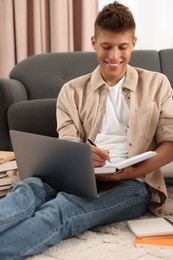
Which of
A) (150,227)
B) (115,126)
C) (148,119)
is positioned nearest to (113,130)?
(115,126)

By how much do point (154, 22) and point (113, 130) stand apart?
1.56 metres

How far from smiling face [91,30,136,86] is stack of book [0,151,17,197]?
528 millimetres

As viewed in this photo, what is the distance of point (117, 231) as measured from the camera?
1.24 meters

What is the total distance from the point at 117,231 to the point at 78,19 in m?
1.91

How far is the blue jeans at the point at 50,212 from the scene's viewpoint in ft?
3.44

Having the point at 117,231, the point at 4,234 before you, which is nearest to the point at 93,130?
the point at 117,231

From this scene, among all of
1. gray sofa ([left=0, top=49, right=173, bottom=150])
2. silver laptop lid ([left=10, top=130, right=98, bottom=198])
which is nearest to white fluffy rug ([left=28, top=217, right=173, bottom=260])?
silver laptop lid ([left=10, top=130, right=98, bottom=198])

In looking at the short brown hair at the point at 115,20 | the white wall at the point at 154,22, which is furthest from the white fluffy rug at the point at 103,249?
the white wall at the point at 154,22

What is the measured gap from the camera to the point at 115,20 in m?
1.39

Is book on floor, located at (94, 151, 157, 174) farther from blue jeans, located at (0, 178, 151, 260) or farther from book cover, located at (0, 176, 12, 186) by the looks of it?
book cover, located at (0, 176, 12, 186)

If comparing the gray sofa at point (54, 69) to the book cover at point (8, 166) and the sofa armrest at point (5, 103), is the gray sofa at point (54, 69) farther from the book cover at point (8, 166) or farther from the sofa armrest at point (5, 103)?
the book cover at point (8, 166)

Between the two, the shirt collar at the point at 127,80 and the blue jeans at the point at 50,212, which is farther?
the shirt collar at the point at 127,80

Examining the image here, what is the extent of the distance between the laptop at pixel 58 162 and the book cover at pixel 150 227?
16 cm

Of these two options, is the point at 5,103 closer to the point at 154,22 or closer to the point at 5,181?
the point at 5,181
